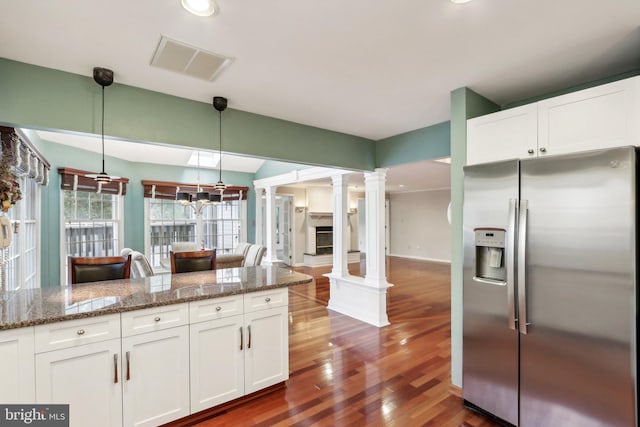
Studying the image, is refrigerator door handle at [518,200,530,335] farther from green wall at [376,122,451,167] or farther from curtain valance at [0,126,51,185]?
curtain valance at [0,126,51,185]

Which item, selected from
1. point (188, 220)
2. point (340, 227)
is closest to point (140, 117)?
point (340, 227)

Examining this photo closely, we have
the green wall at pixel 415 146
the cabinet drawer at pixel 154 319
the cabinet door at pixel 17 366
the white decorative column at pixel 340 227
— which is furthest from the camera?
the white decorative column at pixel 340 227

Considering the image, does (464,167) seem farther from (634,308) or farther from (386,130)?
(386,130)

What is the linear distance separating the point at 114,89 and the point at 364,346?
10.8ft

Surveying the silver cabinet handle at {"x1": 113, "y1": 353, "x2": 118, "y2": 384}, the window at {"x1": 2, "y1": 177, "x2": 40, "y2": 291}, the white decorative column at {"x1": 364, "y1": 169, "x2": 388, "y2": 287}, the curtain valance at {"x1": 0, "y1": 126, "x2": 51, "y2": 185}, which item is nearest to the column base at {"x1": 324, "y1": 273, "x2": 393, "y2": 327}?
the white decorative column at {"x1": 364, "y1": 169, "x2": 388, "y2": 287}

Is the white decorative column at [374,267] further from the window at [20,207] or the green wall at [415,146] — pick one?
the window at [20,207]

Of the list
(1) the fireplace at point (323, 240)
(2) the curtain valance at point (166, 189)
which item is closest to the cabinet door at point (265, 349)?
(2) the curtain valance at point (166, 189)

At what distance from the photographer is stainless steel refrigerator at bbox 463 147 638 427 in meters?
1.59

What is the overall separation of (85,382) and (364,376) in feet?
6.80

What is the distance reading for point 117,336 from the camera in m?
1.83

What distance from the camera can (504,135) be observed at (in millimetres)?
2131

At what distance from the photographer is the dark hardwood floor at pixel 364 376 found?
2.16m

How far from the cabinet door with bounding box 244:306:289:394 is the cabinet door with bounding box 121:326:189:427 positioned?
0.44 m

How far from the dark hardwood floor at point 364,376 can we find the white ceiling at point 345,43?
2404 mm
